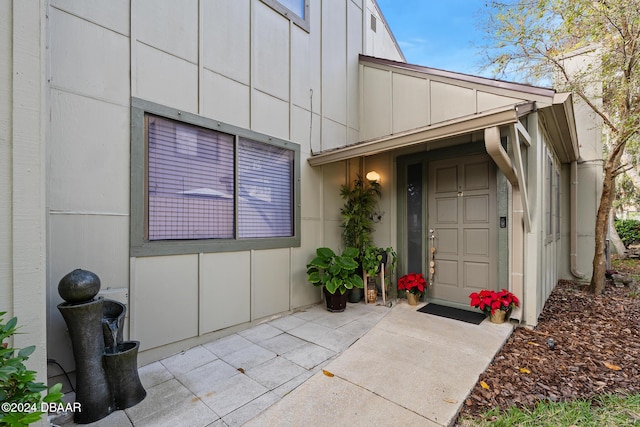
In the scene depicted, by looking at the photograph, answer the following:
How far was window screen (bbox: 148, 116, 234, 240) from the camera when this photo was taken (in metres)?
2.66

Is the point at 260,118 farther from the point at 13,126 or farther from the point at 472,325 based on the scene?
the point at 472,325

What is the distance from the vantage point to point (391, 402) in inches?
76.9

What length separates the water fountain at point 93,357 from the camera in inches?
71.9

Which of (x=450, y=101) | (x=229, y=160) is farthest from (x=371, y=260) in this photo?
(x=450, y=101)

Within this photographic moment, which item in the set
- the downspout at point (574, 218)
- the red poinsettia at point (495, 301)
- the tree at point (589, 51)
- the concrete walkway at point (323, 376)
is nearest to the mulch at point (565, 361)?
the concrete walkway at point (323, 376)

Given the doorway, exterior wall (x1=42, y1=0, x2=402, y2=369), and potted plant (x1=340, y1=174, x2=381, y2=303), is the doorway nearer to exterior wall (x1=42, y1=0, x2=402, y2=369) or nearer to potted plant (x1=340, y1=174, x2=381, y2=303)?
potted plant (x1=340, y1=174, x2=381, y2=303)

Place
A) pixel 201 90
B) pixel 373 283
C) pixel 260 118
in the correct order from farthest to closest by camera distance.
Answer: pixel 373 283, pixel 260 118, pixel 201 90

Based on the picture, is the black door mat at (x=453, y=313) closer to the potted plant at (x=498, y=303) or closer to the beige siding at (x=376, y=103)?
the potted plant at (x=498, y=303)

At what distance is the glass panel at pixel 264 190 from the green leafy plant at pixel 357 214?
3.42 ft

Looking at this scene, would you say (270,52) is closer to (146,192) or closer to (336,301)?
(146,192)

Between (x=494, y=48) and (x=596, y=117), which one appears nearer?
(x=494, y=48)

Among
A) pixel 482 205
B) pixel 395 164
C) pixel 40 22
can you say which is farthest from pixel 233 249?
pixel 482 205

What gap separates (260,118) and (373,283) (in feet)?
9.53

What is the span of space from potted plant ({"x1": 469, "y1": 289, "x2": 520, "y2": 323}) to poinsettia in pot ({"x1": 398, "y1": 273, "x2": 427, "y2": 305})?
801 millimetres
